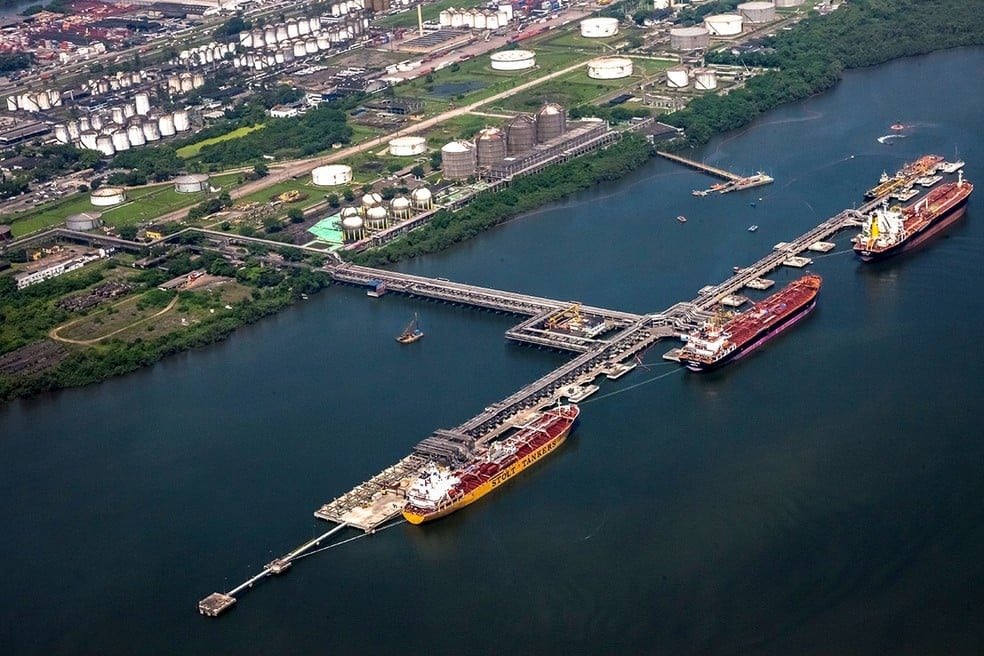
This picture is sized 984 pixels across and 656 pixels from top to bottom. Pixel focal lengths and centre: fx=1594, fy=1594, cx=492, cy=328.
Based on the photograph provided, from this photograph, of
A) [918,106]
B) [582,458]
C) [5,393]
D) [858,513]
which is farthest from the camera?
[918,106]

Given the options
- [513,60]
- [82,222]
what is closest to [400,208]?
[82,222]

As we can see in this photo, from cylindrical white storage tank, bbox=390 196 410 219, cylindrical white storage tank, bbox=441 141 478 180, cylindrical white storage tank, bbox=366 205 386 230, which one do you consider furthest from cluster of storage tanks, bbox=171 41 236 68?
cylindrical white storage tank, bbox=366 205 386 230

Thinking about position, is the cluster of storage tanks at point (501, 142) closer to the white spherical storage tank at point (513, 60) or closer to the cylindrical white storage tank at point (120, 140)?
the white spherical storage tank at point (513, 60)

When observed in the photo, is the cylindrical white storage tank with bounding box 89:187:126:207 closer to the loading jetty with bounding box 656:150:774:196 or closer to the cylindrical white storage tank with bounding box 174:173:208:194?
the cylindrical white storage tank with bounding box 174:173:208:194

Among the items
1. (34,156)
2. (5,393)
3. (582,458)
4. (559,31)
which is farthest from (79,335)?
(559,31)

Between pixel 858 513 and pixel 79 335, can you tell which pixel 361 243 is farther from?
pixel 858 513
